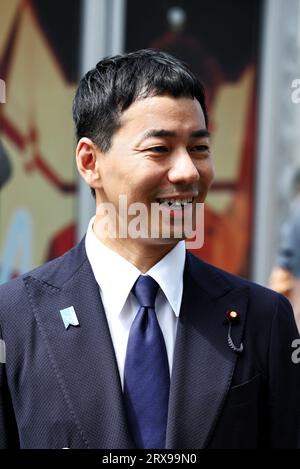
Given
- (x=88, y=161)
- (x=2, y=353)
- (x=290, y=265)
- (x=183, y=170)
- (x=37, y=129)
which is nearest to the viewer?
(x=183, y=170)

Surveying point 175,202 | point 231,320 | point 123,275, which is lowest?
point 231,320

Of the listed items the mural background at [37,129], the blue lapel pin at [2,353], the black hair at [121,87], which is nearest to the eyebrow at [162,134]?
the black hair at [121,87]

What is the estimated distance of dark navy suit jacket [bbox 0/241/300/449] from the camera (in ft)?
7.85

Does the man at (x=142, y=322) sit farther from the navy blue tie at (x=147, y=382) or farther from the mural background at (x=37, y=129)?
the mural background at (x=37, y=129)

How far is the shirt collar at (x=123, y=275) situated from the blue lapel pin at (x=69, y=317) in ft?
0.31

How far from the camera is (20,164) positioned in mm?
5516

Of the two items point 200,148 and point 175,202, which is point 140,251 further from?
point 200,148

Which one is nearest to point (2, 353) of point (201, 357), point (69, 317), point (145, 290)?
point (69, 317)

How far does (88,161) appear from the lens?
262 cm

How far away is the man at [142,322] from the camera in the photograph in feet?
7.89

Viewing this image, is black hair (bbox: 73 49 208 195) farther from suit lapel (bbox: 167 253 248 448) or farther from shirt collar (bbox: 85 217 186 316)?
suit lapel (bbox: 167 253 248 448)

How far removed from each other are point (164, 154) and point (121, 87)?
0.78ft

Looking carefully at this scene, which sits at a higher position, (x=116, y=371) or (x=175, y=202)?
(x=175, y=202)

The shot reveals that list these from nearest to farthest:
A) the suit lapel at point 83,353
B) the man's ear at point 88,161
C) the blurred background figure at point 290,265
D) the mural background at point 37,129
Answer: the suit lapel at point 83,353 < the man's ear at point 88,161 < the blurred background figure at point 290,265 < the mural background at point 37,129
